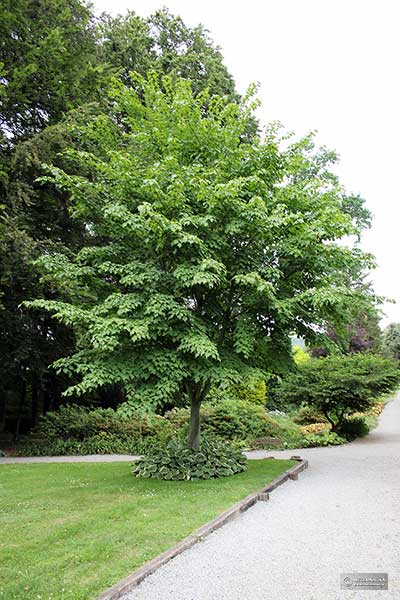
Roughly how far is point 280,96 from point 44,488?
9.55 metres

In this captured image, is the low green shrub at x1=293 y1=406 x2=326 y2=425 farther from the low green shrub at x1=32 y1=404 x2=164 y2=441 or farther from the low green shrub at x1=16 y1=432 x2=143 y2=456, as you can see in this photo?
the low green shrub at x1=16 y1=432 x2=143 y2=456

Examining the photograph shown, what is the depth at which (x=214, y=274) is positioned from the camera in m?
7.05

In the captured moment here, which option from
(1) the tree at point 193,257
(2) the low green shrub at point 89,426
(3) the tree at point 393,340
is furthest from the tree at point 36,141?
(3) the tree at point 393,340

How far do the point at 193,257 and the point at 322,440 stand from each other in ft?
25.3

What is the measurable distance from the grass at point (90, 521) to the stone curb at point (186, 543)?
98mm

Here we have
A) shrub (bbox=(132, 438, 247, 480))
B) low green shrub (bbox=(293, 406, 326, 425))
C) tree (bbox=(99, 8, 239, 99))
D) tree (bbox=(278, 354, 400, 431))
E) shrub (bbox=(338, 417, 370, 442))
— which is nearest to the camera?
shrub (bbox=(132, 438, 247, 480))

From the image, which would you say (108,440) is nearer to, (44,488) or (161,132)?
(44,488)

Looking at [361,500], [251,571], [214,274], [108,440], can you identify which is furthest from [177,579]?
[108,440]

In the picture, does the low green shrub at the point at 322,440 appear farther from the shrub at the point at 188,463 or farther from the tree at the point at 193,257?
the tree at the point at 193,257

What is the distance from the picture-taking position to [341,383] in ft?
41.0

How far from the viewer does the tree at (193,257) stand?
6.91 metres

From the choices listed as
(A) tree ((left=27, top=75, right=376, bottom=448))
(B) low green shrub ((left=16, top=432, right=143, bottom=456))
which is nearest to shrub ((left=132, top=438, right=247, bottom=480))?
(A) tree ((left=27, top=75, right=376, bottom=448))

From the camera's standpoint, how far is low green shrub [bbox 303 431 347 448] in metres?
12.2

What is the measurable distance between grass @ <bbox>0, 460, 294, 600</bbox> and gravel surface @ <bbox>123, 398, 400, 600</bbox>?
376 millimetres
